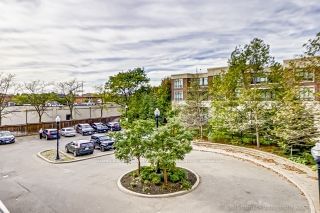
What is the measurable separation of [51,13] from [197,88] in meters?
19.1

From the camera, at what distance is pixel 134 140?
1405 cm

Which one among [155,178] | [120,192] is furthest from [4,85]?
[155,178]

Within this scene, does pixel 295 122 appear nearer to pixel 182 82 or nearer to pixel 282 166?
pixel 282 166

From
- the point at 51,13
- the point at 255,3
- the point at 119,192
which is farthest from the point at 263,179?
the point at 51,13

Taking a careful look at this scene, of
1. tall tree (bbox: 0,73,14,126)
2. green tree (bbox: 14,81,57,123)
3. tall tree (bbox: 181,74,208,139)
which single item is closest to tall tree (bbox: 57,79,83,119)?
green tree (bbox: 14,81,57,123)

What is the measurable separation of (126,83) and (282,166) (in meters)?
33.6

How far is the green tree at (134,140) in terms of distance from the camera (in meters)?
13.9

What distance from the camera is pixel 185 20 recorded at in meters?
16.8

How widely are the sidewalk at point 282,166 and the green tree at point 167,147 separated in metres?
6.02

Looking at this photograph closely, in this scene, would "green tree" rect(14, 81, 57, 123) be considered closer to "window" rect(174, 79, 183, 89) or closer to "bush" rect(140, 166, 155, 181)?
"window" rect(174, 79, 183, 89)

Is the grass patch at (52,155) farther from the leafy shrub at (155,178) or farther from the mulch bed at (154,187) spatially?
the leafy shrub at (155,178)

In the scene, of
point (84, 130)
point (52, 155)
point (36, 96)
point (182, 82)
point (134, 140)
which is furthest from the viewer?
point (182, 82)

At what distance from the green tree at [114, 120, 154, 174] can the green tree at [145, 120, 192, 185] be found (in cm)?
48

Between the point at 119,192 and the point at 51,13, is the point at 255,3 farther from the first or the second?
the point at 119,192
